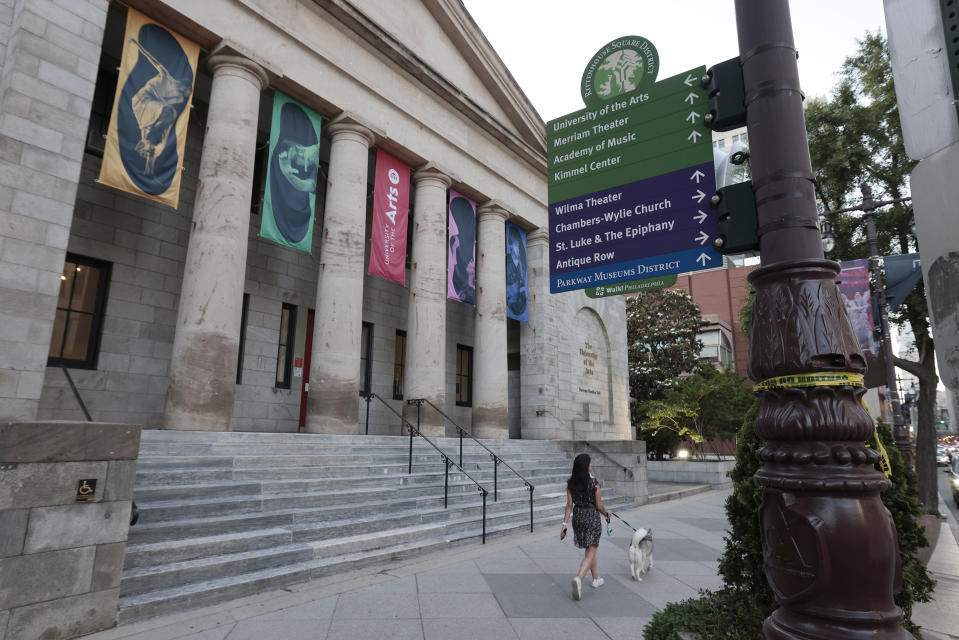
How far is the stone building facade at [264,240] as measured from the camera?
9227mm

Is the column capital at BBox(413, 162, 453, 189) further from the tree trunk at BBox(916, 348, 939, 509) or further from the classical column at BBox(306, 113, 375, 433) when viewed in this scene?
the tree trunk at BBox(916, 348, 939, 509)

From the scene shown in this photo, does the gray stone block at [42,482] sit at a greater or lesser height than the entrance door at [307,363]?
lesser

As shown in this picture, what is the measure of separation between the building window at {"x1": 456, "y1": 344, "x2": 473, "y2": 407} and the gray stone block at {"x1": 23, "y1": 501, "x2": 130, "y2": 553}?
1635 centimetres

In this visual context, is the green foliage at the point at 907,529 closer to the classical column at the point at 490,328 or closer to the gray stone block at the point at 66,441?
the gray stone block at the point at 66,441

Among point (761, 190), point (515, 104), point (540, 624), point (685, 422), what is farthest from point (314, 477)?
point (685, 422)

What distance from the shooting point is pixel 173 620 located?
5594mm

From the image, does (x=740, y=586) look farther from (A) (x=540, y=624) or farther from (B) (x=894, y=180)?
(B) (x=894, y=180)

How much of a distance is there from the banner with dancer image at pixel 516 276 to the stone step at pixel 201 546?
13.8 m

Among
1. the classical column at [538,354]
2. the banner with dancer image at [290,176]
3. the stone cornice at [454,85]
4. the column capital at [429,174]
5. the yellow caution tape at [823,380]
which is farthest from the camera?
the classical column at [538,354]

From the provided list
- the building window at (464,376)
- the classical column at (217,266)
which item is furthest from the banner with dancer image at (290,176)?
the building window at (464,376)

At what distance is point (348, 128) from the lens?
49.9ft

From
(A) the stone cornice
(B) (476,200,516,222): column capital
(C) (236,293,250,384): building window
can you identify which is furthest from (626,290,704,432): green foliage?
(C) (236,293,250,384): building window

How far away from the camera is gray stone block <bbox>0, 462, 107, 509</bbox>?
4906 mm

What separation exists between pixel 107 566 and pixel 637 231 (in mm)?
6099
